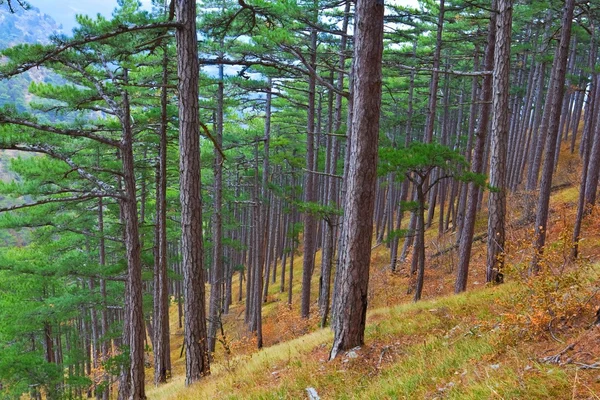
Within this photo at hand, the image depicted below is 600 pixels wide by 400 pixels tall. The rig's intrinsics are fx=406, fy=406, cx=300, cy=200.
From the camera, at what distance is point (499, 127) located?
859 centimetres

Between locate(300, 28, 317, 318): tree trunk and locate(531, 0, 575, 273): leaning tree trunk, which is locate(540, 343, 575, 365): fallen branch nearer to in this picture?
locate(531, 0, 575, 273): leaning tree trunk

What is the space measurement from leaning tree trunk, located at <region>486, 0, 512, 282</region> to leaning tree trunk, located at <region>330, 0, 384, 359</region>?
13.5 feet

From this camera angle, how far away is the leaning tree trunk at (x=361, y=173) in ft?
18.1

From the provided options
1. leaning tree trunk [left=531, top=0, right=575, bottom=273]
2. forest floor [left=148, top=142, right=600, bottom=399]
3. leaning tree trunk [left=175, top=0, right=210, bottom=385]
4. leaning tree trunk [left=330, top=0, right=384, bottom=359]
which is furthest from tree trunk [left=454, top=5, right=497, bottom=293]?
leaning tree trunk [left=175, top=0, right=210, bottom=385]

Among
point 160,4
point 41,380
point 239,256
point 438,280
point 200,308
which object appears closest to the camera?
point 200,308

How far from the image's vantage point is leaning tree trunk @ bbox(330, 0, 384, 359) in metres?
5.52

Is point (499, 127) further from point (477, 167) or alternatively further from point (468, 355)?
point (468, 355)

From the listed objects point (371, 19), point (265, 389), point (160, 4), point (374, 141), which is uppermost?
point (160, 4)

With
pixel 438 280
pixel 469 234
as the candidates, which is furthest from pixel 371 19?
pixel 438 280

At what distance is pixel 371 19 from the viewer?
5.48m

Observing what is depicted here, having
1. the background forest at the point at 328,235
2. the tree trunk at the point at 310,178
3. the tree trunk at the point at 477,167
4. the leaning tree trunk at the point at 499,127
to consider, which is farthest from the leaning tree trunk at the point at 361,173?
the tree trunk at the point at 310,178

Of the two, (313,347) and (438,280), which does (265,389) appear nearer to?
(313,347)

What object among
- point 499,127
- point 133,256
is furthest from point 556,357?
point 133,256

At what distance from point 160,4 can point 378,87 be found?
611cm
